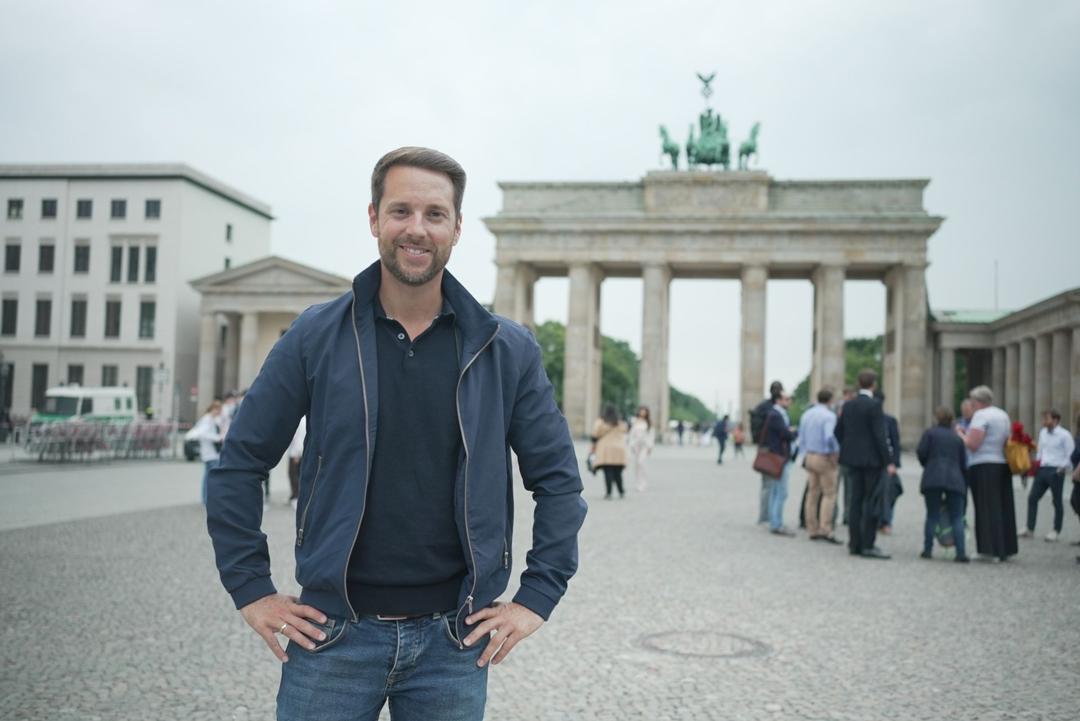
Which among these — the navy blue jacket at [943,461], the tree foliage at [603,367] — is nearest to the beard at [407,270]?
the navy blue jacket at [943,461]

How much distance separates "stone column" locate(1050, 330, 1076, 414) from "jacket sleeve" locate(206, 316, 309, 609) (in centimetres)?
4969

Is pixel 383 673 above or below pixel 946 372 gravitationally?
below

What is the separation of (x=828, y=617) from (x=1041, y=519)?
510 inches

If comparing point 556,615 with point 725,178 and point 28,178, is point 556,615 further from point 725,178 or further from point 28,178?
point 28,178

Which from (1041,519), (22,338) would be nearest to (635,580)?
(1041,519)

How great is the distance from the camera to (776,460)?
15.1 meters

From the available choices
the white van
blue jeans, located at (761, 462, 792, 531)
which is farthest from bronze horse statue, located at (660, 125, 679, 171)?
blue jeans, located at (761, 462, 792, 531)

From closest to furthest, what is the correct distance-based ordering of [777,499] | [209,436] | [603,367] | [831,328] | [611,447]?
1. [777,499]
2. [209,436]
3. [611,447]
4. [831,328]
5. [603,367]

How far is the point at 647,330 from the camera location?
196 feet

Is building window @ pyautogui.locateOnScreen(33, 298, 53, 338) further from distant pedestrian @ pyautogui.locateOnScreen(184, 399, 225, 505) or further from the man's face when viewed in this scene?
the man's face

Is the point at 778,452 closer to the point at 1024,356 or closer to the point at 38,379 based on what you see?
the point at 1024,356

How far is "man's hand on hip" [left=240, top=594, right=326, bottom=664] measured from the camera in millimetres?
2586

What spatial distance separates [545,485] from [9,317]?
75.8 meters

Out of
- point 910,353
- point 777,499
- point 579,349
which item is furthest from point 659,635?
point 910,353
